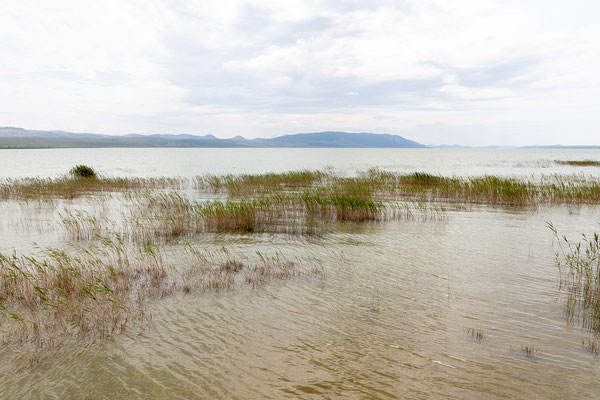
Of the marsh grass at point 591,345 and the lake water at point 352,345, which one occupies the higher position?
the marsh grass at point 591,345

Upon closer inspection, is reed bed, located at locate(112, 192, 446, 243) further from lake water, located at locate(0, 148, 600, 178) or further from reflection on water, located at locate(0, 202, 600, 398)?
lake water, located at locate(0, 148, 600, 178)

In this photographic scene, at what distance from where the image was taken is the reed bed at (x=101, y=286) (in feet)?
22.7

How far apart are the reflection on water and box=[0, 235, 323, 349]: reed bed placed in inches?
20.6

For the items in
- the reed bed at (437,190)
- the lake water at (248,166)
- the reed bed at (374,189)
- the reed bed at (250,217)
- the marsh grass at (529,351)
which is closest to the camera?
the marsh grass at (529,351)

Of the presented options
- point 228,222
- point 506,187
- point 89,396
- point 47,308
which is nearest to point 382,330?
point 89,396

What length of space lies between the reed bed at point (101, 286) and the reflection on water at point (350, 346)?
20.6 inches

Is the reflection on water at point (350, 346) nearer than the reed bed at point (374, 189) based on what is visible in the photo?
Yes

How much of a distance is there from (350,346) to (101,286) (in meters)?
6.26

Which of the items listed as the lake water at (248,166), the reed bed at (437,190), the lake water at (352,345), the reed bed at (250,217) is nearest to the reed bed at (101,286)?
the lake water at (352,345)

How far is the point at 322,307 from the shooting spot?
827cm

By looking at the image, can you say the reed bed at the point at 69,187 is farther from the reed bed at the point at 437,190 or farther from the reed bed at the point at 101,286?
the reed bed at the point at 101,286

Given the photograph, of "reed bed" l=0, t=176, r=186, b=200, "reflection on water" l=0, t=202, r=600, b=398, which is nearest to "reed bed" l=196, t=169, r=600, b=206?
"reed bed" l=0, t=176, r=186, b=200

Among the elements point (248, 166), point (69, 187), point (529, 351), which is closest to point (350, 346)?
point (529, 351)

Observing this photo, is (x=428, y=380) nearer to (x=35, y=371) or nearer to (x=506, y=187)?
(x=35, y=371)
